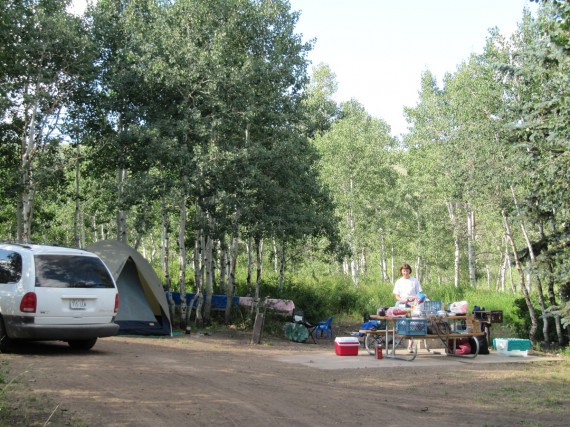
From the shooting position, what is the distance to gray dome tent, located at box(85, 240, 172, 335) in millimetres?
16812

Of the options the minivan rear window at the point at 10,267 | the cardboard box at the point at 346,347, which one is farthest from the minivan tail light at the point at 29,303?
the cardboard box at the point at 346,347

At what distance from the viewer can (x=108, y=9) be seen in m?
21.6

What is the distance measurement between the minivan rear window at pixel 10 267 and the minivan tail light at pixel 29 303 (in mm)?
405

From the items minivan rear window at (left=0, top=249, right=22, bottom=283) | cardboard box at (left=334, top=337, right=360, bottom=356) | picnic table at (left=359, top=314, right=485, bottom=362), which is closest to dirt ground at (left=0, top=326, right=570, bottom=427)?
picnic table at (left=359, top=314, right=485, bottom=362)

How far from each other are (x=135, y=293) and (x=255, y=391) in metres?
9.50

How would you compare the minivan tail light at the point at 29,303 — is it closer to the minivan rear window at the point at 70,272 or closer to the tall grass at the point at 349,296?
the minivan rear window at the point at 70,272

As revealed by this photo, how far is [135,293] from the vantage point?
677 inches

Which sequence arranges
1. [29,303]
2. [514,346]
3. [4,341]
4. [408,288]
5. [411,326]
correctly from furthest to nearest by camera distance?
[514,346] < [408,288] < [411,326] < [4,341] < [29,303]

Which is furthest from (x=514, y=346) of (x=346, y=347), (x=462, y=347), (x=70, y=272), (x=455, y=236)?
(x=455, y=236)

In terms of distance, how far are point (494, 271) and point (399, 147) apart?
26.4 m

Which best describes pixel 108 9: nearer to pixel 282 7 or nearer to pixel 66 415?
pixel 282 7

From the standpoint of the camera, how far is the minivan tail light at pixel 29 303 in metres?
10.4

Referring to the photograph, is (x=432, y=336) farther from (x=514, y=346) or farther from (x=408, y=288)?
(x=514, y=346)


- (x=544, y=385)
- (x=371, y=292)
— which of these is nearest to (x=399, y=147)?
(x=371, y=292)
